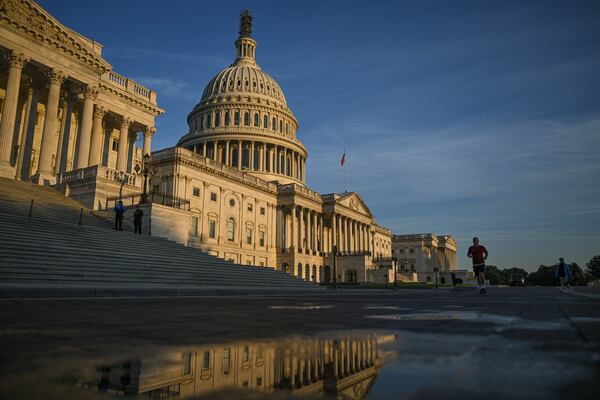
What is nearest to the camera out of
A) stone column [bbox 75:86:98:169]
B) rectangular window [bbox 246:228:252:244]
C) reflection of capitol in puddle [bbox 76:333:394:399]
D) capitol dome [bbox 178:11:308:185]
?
reflection of capitol in puddle [bbox 76:333:394:399]

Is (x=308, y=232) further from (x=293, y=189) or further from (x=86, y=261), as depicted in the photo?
(x=86, y=261)

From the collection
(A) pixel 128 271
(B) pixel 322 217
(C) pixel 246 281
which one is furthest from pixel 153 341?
(B) pixel 322 217

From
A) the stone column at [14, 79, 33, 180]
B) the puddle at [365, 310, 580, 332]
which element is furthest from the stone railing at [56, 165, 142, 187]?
the puddle at [365, 310, 580, 332]

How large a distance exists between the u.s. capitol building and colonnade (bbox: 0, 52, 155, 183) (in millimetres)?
92

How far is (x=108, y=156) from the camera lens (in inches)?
1682

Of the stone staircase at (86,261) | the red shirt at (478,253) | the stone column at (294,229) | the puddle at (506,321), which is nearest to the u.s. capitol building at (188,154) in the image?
the stone column at (294,229)

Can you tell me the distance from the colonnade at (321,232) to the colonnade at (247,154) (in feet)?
48.2

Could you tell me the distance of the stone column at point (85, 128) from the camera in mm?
36156

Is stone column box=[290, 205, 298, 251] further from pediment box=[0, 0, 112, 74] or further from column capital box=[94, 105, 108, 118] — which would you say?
pediment box=[0, 0, 112, 74]

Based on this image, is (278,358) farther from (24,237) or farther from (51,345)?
(24,237)

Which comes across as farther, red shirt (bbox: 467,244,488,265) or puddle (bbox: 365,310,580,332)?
red shirt (bbox: 467,244,488,265)

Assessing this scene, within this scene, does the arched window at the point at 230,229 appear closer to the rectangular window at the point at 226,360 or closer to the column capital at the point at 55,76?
the column capital at the point at 55,76

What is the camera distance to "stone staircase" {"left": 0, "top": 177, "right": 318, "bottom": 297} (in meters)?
14.0

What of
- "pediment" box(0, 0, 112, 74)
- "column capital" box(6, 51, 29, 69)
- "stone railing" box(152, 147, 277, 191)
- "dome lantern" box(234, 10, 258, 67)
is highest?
"dome lantern" box(234, 10, 258, 67)
